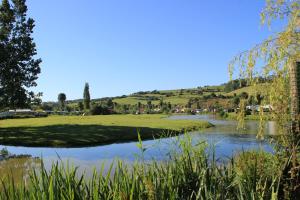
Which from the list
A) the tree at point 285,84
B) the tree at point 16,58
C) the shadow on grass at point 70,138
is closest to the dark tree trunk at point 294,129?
the tree at point 285,84

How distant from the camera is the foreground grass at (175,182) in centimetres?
645

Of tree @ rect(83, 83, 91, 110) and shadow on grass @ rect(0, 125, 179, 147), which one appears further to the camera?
tree @ rect(83, 83, 91, 110)

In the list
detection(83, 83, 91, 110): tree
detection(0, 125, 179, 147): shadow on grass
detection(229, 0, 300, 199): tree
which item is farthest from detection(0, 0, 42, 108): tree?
detection(83, 83, 91, 110): tree

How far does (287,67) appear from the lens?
860 centimetres

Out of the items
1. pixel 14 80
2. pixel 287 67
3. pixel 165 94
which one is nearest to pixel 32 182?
pixel 287 67

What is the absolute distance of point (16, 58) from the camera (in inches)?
1736

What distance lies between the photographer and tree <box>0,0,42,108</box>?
43.6 meters

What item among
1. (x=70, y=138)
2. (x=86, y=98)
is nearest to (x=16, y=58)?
(x=70, y=138)

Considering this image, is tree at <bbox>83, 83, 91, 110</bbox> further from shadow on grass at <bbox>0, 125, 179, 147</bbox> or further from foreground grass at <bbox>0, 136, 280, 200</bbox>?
foreground grass at <bbox>0, 136, 280, 200</bbox>

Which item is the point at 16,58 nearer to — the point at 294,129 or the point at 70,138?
the point at 70,138

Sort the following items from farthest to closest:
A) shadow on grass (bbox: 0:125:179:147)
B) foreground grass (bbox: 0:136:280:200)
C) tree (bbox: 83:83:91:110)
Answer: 1. tree (bbox: 83:83:91:110)
2. shadow on grass (bbox: 0:125:179:147)
3. foreground grass (bbox: 0:136:280:200)

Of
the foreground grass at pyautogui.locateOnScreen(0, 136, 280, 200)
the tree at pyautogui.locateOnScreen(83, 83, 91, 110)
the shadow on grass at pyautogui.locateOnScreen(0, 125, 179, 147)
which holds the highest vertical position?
the tree at pyautogui.locateOnScreen(83, 83, 91, 110)

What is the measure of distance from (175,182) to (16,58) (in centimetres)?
3961

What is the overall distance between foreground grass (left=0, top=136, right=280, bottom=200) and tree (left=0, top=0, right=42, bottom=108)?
37.3 m
